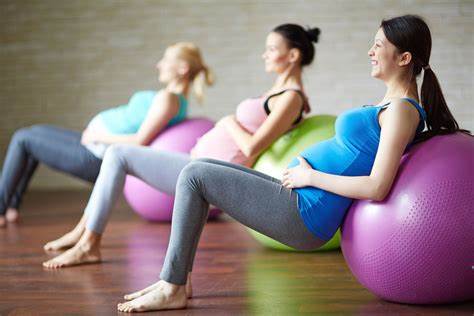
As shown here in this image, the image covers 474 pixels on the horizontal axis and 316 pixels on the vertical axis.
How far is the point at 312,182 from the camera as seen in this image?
7.52 feet

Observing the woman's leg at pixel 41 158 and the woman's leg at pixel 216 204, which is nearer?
the woman's leg at pixel 216 204

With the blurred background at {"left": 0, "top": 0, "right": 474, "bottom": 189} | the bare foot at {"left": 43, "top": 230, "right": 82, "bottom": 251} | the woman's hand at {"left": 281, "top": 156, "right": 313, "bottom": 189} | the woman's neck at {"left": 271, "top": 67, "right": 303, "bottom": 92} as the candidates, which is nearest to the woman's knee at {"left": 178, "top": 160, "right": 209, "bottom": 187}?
the woman's hand at {"left": 281, "top": 156, "right": 313, "bottom": 189}

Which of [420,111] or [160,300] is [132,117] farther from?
[420,111]

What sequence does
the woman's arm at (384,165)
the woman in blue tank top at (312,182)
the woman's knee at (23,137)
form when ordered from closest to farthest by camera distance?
the woman's arm at (384,165) < the woman in blue tank top at (312,182) < the woman's knee at (23,137)

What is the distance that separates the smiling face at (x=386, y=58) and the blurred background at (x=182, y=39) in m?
4.09

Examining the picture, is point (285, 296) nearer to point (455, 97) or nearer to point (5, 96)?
point (455, 97)

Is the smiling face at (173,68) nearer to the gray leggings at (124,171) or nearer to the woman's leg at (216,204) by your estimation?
the gray leggings at (124,171)

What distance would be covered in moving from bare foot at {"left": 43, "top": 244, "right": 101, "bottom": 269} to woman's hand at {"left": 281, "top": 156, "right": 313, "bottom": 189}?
3.96 ft

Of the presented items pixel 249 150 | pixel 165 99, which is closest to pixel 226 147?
pixel 249 150

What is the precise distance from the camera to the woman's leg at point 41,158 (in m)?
4.21

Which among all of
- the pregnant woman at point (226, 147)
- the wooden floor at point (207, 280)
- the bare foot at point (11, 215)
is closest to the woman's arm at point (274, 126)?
the pregnant woman at point (226, 147)

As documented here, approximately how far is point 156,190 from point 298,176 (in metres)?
2.11

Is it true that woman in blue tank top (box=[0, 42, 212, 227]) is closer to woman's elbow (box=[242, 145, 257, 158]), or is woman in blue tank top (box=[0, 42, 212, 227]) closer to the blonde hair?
the blonde hair

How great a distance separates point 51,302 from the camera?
2533 mm
